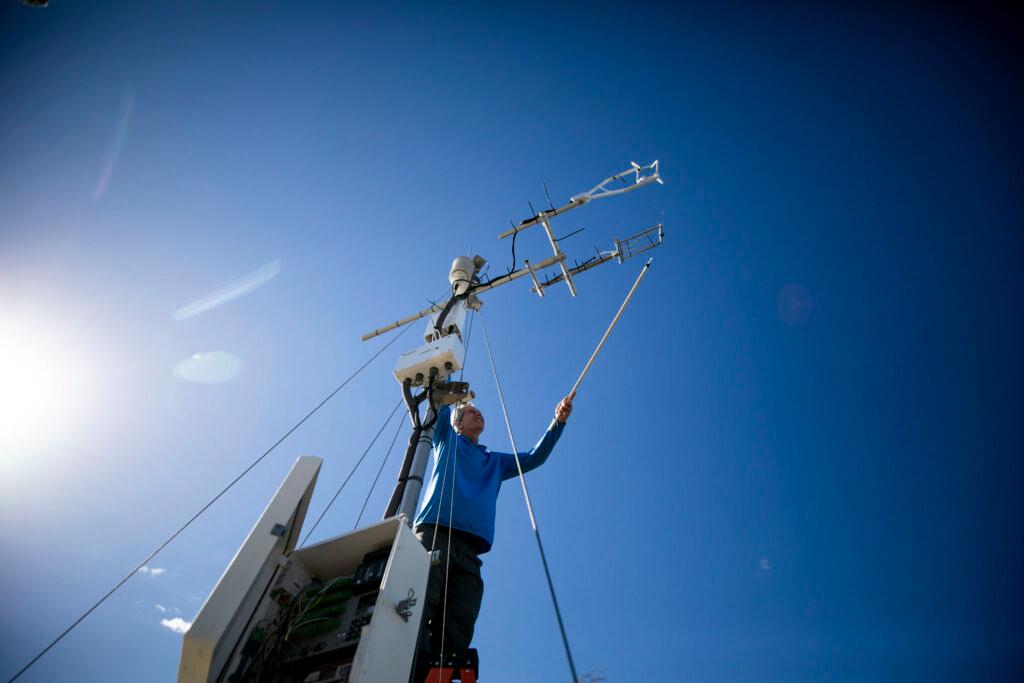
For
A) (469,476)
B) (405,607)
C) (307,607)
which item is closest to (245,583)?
(307,607)

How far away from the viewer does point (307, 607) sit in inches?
107

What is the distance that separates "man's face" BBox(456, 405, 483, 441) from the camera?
17.2 ft

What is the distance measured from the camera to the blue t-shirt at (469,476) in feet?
13.4

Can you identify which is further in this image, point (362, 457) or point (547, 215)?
point (547, 215)

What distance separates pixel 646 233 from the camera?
905 cm

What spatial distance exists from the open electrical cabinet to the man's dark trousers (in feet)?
1.62

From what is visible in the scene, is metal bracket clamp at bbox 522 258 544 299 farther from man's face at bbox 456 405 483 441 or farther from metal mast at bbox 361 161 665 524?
man's face at bbox 456 405 483 441

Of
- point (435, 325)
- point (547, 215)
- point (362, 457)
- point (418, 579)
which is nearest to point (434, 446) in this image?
point (362, 457)

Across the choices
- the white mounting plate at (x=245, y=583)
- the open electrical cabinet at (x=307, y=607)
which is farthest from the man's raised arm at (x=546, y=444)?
the white mounting plate at (x=245, y=583)

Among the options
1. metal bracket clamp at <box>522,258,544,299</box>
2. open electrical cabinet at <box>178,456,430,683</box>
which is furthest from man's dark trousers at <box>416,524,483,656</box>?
metal bracket clamp at <box>522,258,544,299</box>

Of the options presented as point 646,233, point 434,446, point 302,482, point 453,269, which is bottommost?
point 302,482

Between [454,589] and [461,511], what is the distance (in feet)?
1.95

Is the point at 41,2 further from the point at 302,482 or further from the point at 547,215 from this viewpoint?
the point at 547,215

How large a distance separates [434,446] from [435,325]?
2.10m
